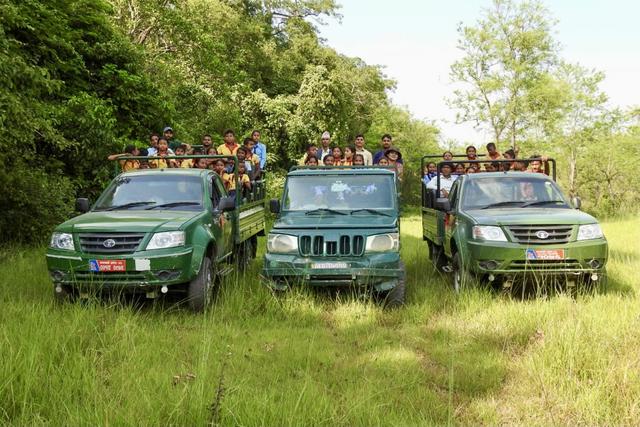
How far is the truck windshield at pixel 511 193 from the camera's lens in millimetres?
8672

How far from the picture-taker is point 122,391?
13.6ft

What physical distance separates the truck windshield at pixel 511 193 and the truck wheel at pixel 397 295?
79.7 inches

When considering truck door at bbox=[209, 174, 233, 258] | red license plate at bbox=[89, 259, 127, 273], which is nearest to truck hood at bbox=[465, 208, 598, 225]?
truck door at bbox=[209, 174, 233, 258]

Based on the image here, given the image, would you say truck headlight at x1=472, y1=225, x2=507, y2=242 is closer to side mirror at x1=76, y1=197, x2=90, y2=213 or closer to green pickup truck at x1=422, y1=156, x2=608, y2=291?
green pickup truck at x1=422, y1=156, x2=608, y2=291

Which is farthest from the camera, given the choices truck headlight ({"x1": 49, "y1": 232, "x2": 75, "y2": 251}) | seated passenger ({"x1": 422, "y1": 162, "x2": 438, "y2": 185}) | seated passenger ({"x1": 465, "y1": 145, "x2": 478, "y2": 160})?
seated passenger ({"x1": 422, "y1": 162, "x2": 438, "y2": 185})

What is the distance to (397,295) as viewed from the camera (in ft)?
24.2

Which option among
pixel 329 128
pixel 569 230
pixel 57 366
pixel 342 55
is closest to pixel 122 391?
pixel 57 366

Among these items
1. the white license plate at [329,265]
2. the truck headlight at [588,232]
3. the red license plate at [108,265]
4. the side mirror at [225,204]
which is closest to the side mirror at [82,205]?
the red license plate at [108,265]

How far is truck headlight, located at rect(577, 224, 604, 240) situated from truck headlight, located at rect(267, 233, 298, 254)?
355cm

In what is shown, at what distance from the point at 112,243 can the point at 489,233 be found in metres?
4.58

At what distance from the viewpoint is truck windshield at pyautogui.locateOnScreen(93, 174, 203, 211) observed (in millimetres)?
8164

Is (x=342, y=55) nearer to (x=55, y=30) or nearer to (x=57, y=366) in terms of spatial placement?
(x=55, y=30)

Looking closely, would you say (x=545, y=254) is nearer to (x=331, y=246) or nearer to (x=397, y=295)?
(x=397, y=295)

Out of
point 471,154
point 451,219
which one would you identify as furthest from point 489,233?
point 471,154
